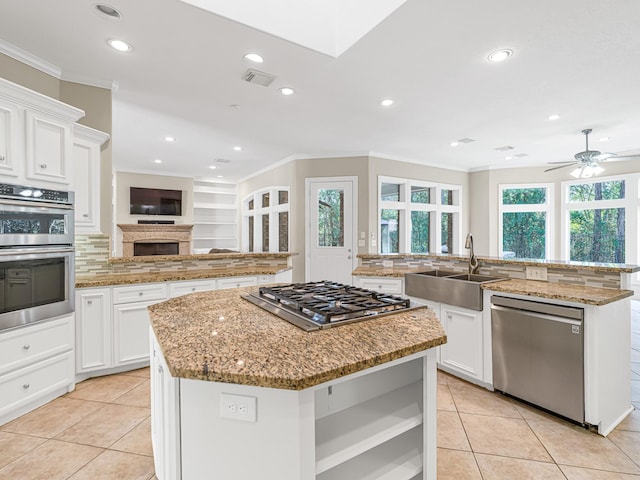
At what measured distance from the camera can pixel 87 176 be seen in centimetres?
289

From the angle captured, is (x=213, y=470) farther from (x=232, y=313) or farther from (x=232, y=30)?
(x=232, y=30)

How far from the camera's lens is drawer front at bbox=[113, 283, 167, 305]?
2.88m

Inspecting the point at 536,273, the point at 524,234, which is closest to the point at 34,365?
the point at 536,273

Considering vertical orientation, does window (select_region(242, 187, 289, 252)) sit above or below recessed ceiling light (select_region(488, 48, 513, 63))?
below

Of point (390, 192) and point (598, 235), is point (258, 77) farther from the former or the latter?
point (598, 235)

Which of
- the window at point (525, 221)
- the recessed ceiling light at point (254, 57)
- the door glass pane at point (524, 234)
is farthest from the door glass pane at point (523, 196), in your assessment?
the recessed ceiling light at point (254, 57)

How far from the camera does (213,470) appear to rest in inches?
39.1

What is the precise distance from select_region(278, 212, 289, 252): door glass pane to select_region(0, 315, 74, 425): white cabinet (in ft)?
13.4

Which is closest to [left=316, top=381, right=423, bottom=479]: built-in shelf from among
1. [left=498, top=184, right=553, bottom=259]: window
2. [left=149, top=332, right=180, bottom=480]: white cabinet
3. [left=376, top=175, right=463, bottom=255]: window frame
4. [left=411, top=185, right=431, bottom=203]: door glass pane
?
[left=149, top=332, right=180, bottom=480]: white cabinet

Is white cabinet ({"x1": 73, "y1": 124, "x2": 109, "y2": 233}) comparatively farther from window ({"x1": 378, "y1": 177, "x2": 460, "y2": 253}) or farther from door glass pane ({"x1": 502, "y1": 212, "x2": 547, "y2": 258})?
door glass pane ({"x1": 502, "y1": 212, "x2": 547, "y2": 258})

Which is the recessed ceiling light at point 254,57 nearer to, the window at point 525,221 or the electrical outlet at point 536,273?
the electrical outlet at point 536,273

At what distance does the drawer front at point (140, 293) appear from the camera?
2884mm

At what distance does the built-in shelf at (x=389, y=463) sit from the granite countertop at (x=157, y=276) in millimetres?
2515

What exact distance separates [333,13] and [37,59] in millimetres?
2449
